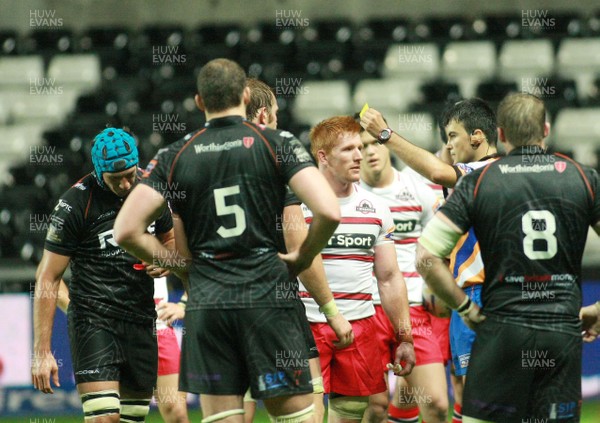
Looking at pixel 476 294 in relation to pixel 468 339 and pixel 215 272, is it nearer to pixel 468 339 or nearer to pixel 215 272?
pixel 468 339

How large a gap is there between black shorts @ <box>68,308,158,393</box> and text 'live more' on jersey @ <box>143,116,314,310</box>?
1.41m

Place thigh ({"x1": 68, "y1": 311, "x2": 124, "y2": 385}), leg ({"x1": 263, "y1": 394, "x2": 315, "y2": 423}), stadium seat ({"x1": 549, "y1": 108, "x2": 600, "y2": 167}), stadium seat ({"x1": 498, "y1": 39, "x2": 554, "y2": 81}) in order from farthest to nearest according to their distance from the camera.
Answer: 1. stadium seat ({"x1": 498, "y1": 39, "x2": 554, "y2": 81})
2. stadium seat ({"x1": 549, "y1": 108, "x2": 600, "y2": 167})
3. thigh ({"x1": 68, "y1": 311, "x2": 124, "y2": 385})
4. leg ({"x1": 263, "y1": 394, "x2": 315, "y2": 423})

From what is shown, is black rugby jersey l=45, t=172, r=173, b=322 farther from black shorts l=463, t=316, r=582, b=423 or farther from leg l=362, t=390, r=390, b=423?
black shorts l=463, t=316, r=582, b=423

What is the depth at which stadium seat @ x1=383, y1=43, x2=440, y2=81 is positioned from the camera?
15180 millimetres

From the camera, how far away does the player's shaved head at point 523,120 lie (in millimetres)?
4980

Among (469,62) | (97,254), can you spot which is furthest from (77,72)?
(97,254)

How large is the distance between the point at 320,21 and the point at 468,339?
10.0 meters

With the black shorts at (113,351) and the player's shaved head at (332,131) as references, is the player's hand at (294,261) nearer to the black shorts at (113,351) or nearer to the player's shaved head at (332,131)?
→ the player's shaved head at (332,131)

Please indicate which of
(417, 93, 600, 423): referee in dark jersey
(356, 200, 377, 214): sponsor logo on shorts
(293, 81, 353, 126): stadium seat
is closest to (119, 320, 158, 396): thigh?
(356, 200, 377, 214): sponsor logo on shorts

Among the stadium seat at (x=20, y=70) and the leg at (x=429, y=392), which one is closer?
the leg at (x=429, y=392)

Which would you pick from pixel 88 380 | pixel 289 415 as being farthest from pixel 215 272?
pixel 88 380

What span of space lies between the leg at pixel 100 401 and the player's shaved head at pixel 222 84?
2.05m

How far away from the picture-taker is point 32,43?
15.9m

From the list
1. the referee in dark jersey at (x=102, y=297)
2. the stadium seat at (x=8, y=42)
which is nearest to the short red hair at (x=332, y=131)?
the referee in dark jersey at (x=102, y=297)
